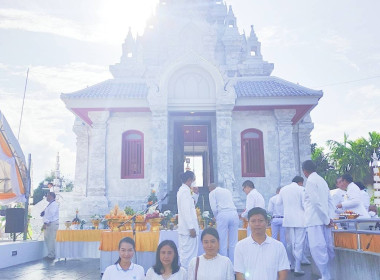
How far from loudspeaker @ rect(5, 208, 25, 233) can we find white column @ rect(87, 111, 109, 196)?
14.8 ft

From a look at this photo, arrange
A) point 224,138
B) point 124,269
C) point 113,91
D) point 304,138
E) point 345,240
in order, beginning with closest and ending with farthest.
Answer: point 124,269
point 345,240
point 224,138
point 113,91
point 304,138

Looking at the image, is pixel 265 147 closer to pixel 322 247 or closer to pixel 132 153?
pixel 132 153

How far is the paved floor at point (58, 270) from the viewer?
7324 millimetres

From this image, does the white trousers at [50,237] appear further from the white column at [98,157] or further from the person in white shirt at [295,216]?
the person in white shirt at [295,216]

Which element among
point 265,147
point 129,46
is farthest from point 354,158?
point 129,46

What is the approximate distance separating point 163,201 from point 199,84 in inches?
208

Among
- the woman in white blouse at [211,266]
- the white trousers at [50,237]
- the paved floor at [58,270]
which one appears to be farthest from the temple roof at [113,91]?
the woman in white blouse at [211,266]

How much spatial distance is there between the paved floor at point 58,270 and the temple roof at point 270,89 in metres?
8.23

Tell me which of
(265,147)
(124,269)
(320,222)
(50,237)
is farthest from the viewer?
(265,147)

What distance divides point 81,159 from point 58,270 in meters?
10.2

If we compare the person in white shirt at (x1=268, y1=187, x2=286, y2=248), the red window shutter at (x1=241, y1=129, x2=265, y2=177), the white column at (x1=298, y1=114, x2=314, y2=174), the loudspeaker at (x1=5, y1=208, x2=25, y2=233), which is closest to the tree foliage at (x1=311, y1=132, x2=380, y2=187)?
the white column at (x1=298, y1=114, x2=314, y2=174)

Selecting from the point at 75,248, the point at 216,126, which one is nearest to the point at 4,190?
the point at 75,248

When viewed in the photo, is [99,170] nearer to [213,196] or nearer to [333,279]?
[213,196]

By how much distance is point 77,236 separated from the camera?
31.2 ft
